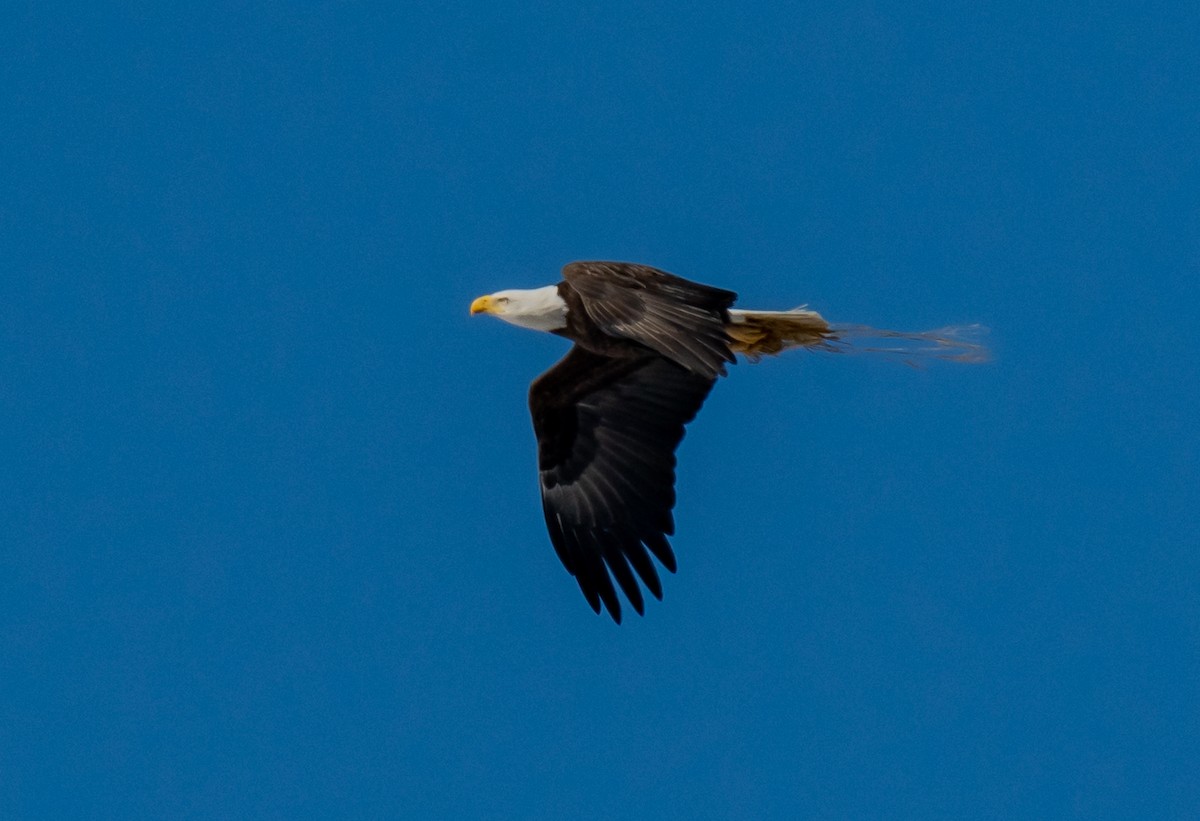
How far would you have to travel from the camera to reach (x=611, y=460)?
9961 millimetres

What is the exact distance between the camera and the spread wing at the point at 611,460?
381 inches

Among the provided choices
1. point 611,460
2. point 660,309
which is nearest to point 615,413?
point 611,460

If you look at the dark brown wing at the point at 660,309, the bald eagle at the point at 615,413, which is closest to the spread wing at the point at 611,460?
the bald eagle at the point at 615,413

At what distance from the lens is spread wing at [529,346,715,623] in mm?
9680

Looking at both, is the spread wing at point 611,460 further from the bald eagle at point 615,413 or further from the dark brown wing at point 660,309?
the dark brown wing at point 660,309

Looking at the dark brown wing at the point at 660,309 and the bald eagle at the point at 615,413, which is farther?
the bald eagle at the point at 615,413

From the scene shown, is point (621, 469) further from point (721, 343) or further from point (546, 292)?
point (721, 343)

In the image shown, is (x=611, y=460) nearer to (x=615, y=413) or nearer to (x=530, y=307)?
(x=615, y=413)

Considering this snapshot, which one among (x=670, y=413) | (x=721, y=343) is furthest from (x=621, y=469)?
(x=721, y=343)

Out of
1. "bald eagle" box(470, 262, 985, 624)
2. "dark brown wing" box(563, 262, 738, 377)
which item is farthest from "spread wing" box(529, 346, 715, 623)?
"dark brown wing" box(563, 262, 738, 377)

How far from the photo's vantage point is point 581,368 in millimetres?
10070

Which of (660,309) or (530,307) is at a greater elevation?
(530,307)

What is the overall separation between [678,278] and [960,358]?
4.99ft

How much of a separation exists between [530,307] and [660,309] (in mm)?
1147
